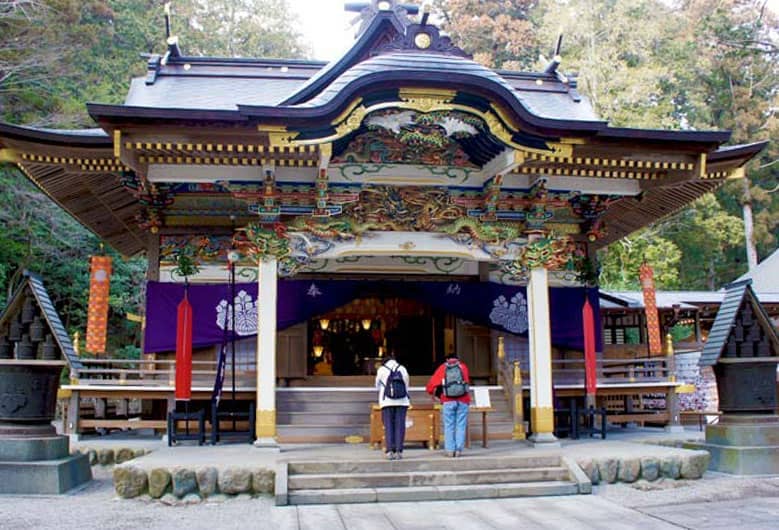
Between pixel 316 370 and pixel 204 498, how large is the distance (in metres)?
8.92

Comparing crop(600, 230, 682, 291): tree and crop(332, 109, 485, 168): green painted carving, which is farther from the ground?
crop(600, 230, 682, 291): tree

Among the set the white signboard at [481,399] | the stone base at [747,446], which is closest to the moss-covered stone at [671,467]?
the stone base at [747,446]

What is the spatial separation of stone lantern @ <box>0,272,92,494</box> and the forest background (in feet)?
41.8

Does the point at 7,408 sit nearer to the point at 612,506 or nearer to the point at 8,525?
the point at 8,525

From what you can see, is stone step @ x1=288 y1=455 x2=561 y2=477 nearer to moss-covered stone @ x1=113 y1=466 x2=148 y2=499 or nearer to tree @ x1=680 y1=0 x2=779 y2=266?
moss-covered stone @ x1=113 y1=466 x2=148 y2=499

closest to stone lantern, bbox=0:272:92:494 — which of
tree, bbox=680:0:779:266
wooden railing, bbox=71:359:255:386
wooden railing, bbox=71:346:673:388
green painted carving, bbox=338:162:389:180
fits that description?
wooden railing, bbox=71:346:673:388

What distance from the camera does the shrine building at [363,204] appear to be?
9.28m

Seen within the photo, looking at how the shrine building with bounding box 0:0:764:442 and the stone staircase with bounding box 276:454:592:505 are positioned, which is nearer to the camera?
the stone staircase with bounding box 276:454:592:505

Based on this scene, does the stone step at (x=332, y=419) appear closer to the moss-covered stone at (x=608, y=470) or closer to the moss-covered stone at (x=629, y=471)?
the moss-covered stone at (x=608, y=470)

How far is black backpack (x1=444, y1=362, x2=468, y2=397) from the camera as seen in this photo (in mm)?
8984

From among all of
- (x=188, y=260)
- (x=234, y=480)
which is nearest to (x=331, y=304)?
(x=188, y=260)

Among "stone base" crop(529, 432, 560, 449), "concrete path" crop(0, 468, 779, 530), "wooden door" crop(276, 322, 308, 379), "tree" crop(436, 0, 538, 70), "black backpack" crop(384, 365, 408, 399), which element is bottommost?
"concrete path" crop(0, 468, 779, 530)

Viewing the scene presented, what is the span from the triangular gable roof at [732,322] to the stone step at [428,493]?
114 inches

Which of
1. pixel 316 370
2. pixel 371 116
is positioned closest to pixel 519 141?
pixel 371 116
